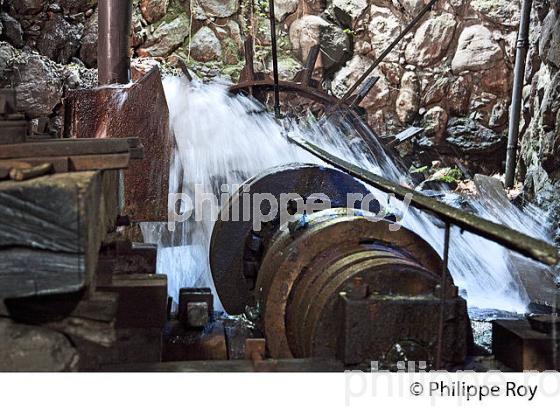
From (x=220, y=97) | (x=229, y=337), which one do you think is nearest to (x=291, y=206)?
(x=229, y=337)

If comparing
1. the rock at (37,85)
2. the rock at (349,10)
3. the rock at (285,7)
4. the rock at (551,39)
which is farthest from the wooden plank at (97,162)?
the rock at (349,10)

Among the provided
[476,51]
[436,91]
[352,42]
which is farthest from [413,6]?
[436,91]

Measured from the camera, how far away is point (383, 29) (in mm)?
15602

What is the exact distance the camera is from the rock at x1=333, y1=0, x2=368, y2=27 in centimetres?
1581

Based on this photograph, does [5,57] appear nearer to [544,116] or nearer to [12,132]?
[544,116]

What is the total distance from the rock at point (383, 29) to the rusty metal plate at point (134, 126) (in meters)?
11.9

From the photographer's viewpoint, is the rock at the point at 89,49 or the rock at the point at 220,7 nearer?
the rock at the point at 89,49

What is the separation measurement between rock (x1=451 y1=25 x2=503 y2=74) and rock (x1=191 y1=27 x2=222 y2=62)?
21.4 feet

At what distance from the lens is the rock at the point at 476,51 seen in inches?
570

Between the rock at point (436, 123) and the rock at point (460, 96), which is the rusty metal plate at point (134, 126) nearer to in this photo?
the rock at point (436, 123)

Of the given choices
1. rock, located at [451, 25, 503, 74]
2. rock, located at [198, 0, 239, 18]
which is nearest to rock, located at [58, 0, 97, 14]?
rock, located at [198, 0, 239, 18]

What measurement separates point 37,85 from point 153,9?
165 inches

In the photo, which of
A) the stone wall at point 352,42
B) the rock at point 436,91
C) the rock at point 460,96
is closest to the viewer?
the stone wall at point 352,42

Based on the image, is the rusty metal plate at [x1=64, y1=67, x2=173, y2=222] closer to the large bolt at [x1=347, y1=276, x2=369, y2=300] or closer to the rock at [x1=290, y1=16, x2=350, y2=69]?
the large bolt at [x1=347, y1=276, x2=369, y2=300]
